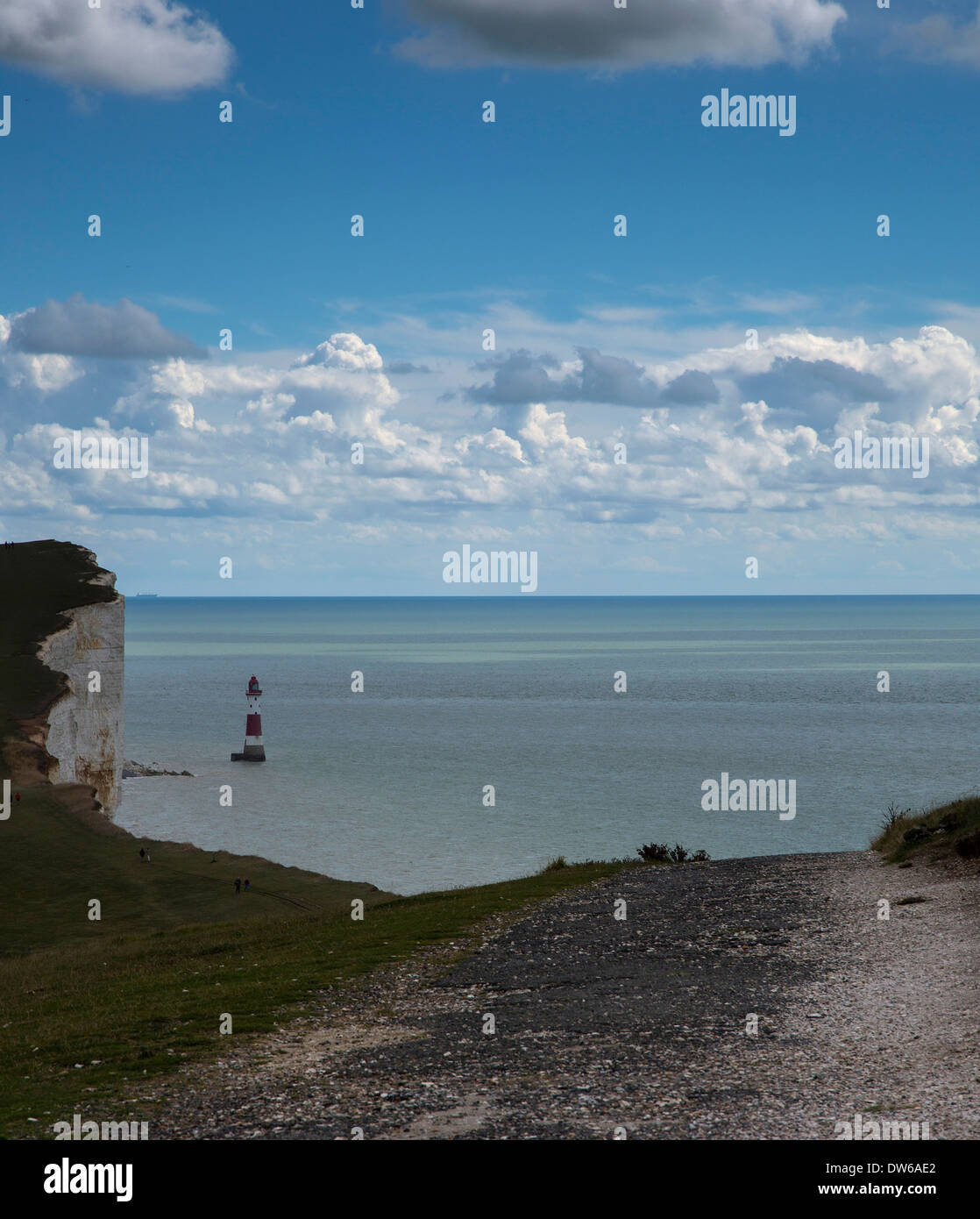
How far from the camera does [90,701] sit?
2571 inches

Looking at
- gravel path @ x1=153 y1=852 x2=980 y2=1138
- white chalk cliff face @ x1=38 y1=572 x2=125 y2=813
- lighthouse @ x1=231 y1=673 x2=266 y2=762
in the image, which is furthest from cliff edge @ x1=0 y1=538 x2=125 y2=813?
gravel path @ x1=153 y1=852 x2=980 y2=1138

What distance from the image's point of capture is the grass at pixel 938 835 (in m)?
27.6

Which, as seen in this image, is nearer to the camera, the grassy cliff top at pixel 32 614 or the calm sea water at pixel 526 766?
the grassy cliff top at pixel 32 614

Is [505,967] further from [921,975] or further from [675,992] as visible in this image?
[921,975]

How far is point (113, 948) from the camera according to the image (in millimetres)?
30562

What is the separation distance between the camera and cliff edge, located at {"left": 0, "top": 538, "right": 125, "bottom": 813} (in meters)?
56.6

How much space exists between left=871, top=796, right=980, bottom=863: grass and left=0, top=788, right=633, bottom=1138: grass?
26.3 ft

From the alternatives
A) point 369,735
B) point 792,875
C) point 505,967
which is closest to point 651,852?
point 792,875

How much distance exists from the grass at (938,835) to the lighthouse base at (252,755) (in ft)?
232

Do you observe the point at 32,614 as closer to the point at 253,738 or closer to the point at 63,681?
the point at 63,681

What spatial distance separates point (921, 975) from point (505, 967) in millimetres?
7159

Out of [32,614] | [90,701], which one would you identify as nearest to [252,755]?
[32,614]

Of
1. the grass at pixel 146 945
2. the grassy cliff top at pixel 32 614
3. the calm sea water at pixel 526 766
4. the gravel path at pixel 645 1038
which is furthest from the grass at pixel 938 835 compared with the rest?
the grassy cliff top at pixel 32 614

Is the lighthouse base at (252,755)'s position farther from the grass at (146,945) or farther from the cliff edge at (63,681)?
the grass at (146,945)
